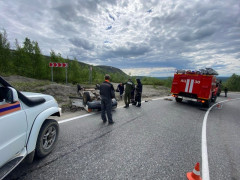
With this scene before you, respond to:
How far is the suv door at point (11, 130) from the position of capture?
1542 millimetres

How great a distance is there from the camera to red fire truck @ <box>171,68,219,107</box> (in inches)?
327

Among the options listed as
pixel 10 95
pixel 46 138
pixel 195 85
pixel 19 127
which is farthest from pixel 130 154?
pixel 195 85

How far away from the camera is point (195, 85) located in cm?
878

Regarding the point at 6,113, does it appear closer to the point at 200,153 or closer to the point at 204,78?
the point at 200,153

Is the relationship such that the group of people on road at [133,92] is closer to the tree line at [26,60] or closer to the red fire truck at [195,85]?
the red fire truck at [195,85]

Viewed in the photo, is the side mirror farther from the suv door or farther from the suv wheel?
the suv wheel

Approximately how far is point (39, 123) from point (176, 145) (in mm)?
3461

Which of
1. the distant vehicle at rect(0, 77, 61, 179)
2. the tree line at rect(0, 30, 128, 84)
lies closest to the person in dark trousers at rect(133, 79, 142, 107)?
the distant vehicle at rect(0, 77, 61, 179)

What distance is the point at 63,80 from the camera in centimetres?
2436

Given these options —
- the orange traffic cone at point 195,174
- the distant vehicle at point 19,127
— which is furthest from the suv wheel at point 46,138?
the orange traffic cone at point 195,174

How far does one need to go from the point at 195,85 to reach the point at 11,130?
402 inches

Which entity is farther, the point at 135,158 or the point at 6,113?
the point at 135,158

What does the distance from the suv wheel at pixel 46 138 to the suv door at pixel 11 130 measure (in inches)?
18.3

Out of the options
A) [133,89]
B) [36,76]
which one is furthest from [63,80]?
[133,89]
